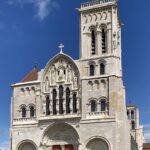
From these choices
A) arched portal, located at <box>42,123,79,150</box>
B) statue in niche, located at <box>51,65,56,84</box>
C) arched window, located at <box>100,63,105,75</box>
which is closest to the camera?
arched portal, located at <box>42,123,79,150</box>

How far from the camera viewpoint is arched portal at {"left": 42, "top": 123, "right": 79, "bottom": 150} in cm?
4584

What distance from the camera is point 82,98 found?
45906mm

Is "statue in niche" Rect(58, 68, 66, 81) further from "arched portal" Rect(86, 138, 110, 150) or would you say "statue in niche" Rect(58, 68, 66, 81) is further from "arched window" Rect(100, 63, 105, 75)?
"arched portal" Rect(86, 138, 110, 150)

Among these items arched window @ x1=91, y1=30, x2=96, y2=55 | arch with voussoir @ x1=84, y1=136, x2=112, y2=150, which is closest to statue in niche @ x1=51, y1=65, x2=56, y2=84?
arched window @ x1=91, y1=30, x2=96, y2=55

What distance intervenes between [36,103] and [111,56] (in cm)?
983

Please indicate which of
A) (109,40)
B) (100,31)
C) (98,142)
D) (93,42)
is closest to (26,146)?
(98,142)

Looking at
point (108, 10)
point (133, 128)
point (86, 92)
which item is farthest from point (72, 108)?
point (133, 128)

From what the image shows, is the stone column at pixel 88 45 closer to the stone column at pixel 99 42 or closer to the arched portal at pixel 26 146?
the stone column at pixel 99 42

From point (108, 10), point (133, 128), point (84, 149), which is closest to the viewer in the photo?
point (84, 149)

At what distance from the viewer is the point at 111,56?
46250mm

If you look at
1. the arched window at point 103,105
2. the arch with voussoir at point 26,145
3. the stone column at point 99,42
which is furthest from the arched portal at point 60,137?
the stone column at point 99,42

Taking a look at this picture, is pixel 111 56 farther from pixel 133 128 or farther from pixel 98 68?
pixel 133 128

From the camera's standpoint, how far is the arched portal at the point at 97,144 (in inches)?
1734

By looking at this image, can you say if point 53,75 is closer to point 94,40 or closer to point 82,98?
point 82,98
